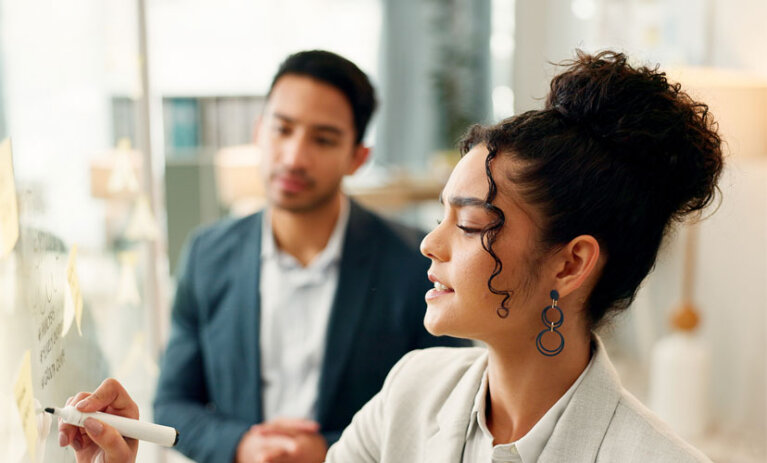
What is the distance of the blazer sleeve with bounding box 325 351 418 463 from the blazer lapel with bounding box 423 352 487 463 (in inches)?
3.2

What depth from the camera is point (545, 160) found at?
94 cm

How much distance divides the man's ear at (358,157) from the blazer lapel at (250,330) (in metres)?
0.26

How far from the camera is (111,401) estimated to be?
2.97 feet

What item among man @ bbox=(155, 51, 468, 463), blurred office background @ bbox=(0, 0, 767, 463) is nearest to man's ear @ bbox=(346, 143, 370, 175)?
man @ bbox=(155, 51, 468, 463)

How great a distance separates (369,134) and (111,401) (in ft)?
10.4

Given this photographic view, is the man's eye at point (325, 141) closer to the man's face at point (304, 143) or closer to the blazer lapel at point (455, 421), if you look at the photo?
the man's face at point (304, 143)

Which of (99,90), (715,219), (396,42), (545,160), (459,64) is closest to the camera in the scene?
(545,160)

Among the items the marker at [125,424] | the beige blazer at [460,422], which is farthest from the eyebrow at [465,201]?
the marker at [125,424]

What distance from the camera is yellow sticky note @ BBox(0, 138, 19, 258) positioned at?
2.31ft

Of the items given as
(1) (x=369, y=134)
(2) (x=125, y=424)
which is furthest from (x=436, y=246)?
(1) (x=369, y=134)

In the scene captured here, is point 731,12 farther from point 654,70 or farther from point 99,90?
point 99,90

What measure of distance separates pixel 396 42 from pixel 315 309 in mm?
5167

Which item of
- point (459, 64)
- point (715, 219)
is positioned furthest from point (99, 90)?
point (459, 64)

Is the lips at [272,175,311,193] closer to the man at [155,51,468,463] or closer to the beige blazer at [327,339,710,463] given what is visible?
the man at [155,51,468,463]
